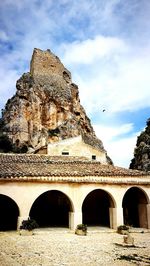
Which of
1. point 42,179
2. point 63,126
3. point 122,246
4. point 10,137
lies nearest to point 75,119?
point 63,126

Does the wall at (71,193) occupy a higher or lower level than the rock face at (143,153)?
lower

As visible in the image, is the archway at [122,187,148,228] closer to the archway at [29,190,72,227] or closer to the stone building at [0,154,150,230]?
the stone building at [0,154,150,230]

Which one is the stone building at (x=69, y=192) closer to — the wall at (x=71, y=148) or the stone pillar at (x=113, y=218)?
the stone pillar at (x=113, y=218)

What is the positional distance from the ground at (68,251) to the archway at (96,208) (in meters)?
6.68

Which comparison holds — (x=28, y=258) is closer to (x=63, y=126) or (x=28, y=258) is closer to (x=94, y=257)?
(x=94, y=257)

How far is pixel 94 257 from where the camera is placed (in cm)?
1114

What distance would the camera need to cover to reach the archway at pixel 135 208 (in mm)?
21781

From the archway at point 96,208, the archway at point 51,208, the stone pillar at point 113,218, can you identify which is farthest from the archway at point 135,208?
the archway at point 51,208

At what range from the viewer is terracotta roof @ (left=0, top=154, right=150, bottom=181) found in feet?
60.5

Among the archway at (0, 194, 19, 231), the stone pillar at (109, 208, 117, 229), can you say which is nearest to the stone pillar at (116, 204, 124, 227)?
the stone pillar at (109, 208, 117, 229)

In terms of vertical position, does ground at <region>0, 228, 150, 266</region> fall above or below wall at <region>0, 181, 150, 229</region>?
below

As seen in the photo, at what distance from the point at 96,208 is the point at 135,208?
3413 millimetres

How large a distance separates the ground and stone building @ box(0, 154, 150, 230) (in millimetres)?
2725

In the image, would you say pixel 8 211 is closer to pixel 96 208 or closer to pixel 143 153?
pixel 96 208
